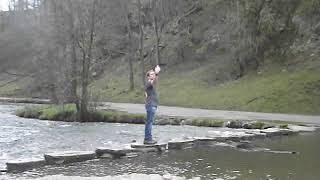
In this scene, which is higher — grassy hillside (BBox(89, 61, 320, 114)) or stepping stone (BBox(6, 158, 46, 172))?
grassy hillside (BBox(89, 61, 320, 114))

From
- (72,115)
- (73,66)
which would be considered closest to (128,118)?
(72,115)

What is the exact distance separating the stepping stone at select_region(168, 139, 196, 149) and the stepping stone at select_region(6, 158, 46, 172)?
5406mm

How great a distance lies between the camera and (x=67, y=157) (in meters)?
17.0

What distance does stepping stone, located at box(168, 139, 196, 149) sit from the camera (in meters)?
20.3

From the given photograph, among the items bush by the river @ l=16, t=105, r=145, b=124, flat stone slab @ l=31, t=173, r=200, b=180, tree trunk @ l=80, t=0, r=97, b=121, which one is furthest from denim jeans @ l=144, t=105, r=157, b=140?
tree trunk @ l=80, t=0, r=97, b=121

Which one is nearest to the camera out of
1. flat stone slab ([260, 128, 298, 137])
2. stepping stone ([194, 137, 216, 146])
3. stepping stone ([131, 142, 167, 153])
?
stepping stone ([131, 142, 167, 153])

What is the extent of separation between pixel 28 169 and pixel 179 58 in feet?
199

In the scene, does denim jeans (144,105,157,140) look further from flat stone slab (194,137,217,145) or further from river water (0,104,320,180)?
flat stone slab (194,137,217,145)

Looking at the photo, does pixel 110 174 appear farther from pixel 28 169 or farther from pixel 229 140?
pixel 229 140

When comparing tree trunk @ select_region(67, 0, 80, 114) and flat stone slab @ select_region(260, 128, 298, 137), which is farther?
tree trunk @ select_region(67, 0, 80, 114)

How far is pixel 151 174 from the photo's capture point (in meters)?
14.5

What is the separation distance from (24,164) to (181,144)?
21.9 feet

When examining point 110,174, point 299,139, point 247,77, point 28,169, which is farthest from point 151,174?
point 247,77

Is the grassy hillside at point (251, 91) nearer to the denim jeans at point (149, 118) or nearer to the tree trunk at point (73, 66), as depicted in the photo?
the tree trunk at point (73, 66)
